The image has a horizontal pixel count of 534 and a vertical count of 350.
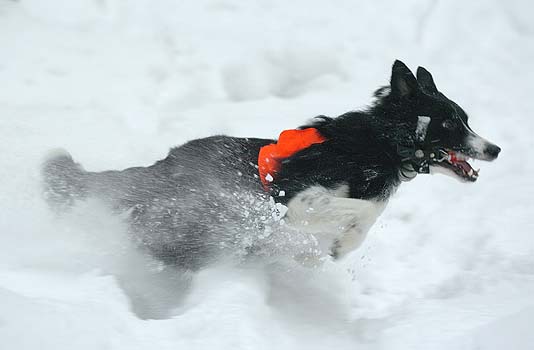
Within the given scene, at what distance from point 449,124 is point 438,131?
0.27ft

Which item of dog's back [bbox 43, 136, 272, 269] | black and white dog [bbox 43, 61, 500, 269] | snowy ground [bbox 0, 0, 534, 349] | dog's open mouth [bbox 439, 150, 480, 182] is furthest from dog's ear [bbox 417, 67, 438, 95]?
snowy ground [bbox 0, 0, 534, 349]

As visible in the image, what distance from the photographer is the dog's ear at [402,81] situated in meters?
3.60

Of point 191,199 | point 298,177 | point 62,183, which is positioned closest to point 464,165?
point 298,177

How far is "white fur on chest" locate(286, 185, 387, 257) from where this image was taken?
3.69 meters

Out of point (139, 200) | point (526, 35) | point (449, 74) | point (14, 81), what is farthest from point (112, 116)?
point (526, 35)

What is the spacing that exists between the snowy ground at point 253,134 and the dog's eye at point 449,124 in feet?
3.37

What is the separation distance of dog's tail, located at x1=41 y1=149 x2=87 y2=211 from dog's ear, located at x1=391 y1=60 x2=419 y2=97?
7.02 ft

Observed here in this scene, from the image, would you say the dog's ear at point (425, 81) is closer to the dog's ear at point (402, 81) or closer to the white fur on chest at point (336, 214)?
the dog's ear at point (402, 81)

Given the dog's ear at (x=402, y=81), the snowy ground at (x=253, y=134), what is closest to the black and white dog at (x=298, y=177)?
the dog's ear at (x=402, y=81)

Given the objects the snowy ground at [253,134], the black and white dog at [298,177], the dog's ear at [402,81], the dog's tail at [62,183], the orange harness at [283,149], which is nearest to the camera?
the snowy ground at [253,134]

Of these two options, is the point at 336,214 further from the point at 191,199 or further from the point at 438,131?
the point at 191,199

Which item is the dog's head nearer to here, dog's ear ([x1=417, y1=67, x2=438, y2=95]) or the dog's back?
dog's ear ([x1=417, y1=67, x2=438, y2=95])

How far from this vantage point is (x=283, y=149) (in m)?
3.84

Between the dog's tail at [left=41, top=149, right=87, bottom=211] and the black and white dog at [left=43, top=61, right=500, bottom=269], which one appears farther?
the dog's tail at [left=41, top=149, right=87, bottom=211]
